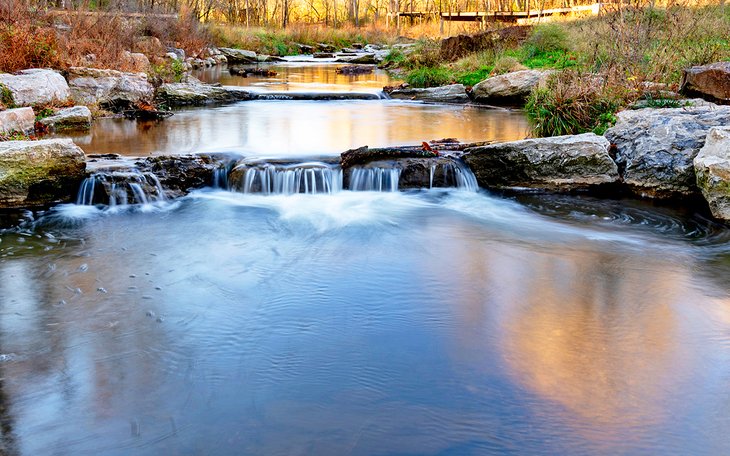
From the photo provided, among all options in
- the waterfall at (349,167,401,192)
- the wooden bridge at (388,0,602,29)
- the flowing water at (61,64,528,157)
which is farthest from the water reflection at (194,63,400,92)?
the wooden bridge at (388,0,602,29)

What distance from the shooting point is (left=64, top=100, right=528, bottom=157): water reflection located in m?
9.92

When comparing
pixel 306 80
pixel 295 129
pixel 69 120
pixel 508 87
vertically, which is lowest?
pixel 295 129

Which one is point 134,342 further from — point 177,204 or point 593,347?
point 177,204

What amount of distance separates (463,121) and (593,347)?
30.5ft

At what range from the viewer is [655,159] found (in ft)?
26.7

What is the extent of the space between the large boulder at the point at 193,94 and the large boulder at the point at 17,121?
4.83 meters

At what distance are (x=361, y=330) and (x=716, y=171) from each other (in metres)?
4.88

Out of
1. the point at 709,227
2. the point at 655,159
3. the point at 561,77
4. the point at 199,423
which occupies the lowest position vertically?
the point at 199,423

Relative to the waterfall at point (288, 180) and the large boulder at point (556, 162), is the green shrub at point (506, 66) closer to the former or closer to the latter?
the large boulder at point (556, 162)

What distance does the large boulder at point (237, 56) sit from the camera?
29.6 metres

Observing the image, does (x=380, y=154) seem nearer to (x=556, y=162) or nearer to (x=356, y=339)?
(x=556, y=162)

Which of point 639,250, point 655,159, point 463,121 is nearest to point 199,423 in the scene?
point 639,250

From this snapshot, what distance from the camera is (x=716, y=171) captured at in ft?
22.9

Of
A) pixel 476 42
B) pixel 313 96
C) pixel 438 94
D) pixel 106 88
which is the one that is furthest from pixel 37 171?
pixel 476 42
